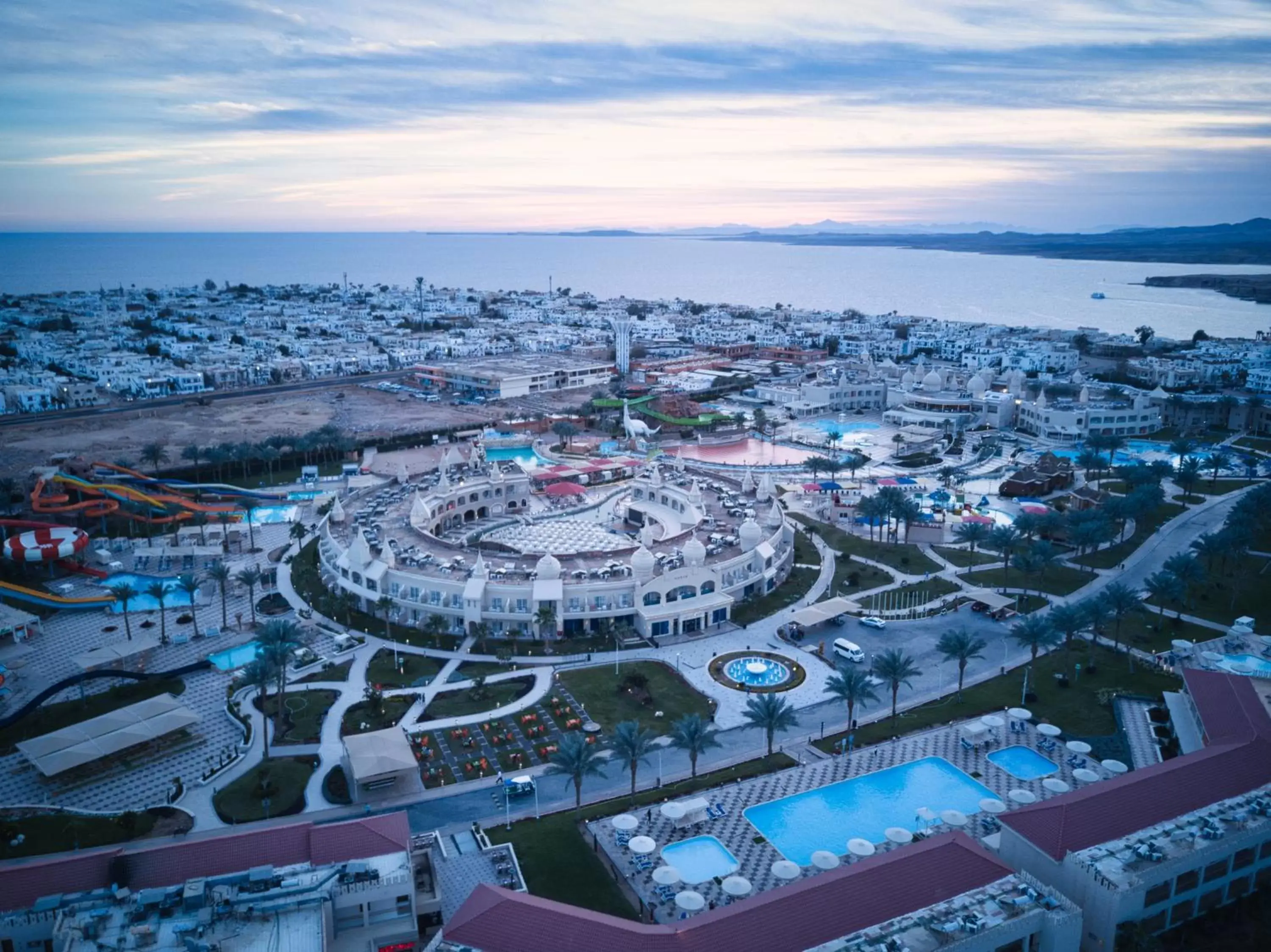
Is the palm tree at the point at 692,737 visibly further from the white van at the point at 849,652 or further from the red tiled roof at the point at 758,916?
the white van at the point at 849,652

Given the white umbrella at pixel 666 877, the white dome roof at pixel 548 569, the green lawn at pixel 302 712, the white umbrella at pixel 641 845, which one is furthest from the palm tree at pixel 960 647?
the green lawn at pixel 302 712

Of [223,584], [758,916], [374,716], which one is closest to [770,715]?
[758,916]

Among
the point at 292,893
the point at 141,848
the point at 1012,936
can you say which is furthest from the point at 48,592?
the point at 1012,936

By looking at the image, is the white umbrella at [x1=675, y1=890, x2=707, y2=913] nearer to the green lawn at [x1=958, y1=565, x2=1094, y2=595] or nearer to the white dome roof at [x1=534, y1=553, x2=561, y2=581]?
the white dome roof at [x1=534, y1=553, x2=561, y2=581]

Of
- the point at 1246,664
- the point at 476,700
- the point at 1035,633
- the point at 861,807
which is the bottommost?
the point at 861,807

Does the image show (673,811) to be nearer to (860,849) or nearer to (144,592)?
(860,849)

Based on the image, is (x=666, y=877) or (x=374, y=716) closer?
(x=666, y=877)
